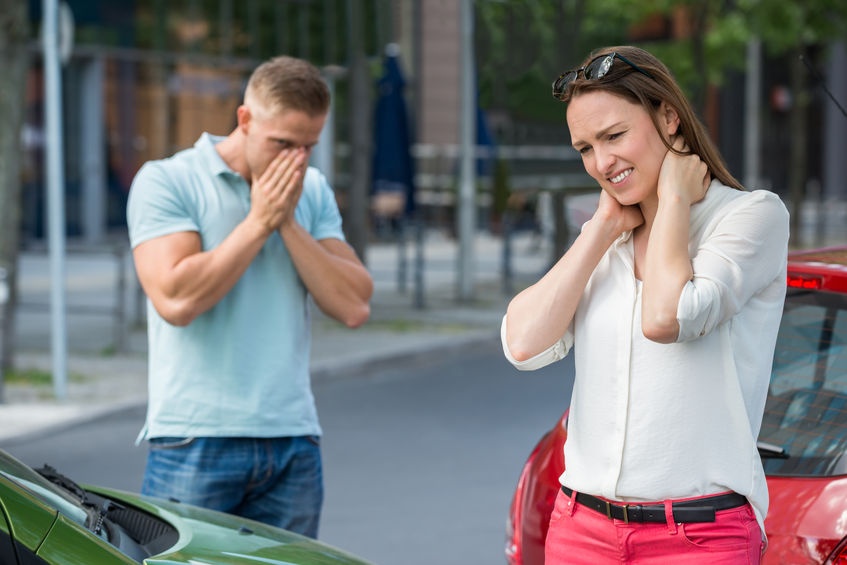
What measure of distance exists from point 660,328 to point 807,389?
1.16 m

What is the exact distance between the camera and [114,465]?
820 centimetres

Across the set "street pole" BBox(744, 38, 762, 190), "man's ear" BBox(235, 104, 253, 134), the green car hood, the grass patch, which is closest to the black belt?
the green car hood

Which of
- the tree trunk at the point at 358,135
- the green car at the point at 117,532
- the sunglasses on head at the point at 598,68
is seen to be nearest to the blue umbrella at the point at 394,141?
the tree trunk at the point at 358,135

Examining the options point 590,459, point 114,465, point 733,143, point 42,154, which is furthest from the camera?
point 733,143

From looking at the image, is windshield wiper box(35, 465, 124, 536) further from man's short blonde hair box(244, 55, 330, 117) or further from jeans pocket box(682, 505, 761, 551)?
jeans pocket box(682, 505, 761, 551)

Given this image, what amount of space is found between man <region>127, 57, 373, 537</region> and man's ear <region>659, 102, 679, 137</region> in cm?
126

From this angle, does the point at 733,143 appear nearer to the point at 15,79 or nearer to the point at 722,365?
the point at 15,79

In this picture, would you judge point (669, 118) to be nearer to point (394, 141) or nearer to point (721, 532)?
point (721, 532)

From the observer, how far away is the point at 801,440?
342 cm

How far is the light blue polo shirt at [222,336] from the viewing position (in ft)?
12.2

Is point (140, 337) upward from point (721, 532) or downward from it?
downward

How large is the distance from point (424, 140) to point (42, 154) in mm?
12941

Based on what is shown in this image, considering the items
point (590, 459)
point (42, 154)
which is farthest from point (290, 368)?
point (42, 154)

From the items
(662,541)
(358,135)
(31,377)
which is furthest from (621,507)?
(358,135)
